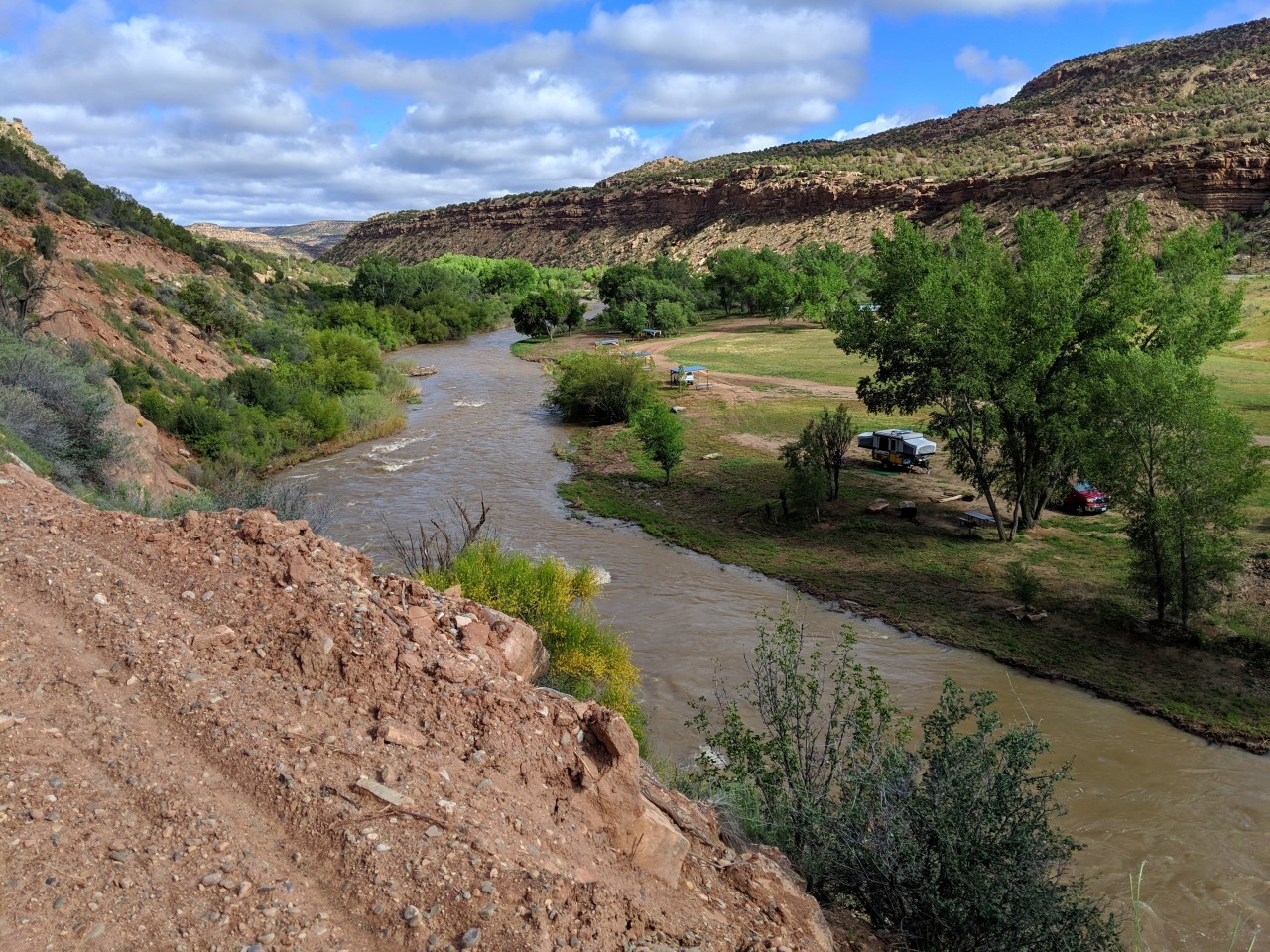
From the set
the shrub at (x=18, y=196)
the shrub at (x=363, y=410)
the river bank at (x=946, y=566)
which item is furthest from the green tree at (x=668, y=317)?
the shrub at (x=18, y=196)

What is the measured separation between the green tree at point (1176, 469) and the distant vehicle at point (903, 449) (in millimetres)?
12347

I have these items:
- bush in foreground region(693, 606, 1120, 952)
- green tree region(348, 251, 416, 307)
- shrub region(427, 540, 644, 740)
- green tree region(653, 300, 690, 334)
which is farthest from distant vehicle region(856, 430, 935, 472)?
green tree region(348, 251, 416, 307)

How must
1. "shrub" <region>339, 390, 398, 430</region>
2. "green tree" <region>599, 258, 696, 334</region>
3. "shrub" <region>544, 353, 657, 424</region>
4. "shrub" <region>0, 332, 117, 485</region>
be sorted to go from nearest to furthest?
"shrub" <region>0, 332, 117, 485</region> < "shrub" <region>339, 390, 398, 430</region> < "shrub" <region>544, 353, 657, 424</region> < "green tree" <region>599, 258, 696, 334</region>

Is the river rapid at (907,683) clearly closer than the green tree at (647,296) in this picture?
Yes

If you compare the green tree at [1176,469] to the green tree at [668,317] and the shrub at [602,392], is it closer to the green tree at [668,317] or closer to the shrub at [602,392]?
the shrub at [602,392]

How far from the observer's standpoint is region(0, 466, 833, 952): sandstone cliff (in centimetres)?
448

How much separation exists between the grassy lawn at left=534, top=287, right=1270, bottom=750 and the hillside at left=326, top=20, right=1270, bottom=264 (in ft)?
152

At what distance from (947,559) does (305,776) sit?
18793mm

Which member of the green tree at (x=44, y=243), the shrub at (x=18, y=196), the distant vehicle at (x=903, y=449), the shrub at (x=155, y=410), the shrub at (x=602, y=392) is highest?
the shrub at (x=18, y=196)

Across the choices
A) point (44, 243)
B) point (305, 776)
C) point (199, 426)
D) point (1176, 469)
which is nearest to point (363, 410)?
point (199, 426)

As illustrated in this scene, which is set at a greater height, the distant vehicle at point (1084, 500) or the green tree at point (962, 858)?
the green tree at point (962, 858)

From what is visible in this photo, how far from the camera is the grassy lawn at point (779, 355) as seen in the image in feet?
162

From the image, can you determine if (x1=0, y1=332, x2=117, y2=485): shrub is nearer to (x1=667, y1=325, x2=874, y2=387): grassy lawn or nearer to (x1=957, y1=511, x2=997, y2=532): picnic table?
(x1=957, y1=511, x2=997, y2=532): picnic table

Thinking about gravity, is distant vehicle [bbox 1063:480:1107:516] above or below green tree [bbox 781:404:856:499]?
below
